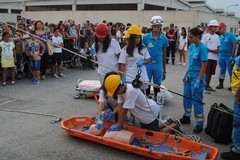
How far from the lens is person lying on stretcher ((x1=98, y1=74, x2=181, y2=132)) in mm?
3908

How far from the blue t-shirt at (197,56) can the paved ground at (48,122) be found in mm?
1241

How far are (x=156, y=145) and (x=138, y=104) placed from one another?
70 cm

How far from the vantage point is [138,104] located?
4.23 m

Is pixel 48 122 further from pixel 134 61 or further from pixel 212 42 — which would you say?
pixel 212 42

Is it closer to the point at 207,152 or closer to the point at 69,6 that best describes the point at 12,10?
the point at 69,6

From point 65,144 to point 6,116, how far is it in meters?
1.97

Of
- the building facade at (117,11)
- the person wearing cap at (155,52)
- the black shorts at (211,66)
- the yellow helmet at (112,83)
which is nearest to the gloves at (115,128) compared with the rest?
the yellow helmet at (112,83)

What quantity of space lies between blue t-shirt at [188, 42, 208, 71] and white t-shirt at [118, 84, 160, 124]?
113 centimetres

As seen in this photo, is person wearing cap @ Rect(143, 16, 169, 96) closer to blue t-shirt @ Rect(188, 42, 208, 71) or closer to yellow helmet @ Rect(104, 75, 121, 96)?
blue t-shirt @ Rect(188, 42, 208, 71)

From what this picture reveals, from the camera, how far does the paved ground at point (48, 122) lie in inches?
160

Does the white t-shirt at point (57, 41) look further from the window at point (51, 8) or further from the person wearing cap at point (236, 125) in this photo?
the window at point (51, 8)

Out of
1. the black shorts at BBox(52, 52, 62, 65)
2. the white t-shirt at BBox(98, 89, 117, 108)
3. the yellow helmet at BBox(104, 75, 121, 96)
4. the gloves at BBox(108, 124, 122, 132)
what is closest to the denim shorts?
the black shorts at BBox(52, 52, 62, 65)

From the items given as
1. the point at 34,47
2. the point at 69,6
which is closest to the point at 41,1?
the point at 69,6

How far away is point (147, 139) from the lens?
14.0ft
